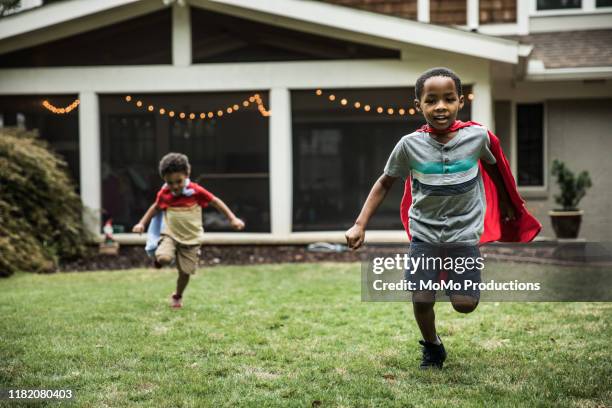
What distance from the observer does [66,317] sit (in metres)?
6.07

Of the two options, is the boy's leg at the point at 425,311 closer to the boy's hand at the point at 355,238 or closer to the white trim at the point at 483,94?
the boy's hand at the point at 355,238

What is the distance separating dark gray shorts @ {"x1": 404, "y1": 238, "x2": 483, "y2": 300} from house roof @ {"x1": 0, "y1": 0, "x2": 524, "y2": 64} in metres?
7.26

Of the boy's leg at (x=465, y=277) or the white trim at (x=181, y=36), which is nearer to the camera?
the boy's leg at (x=465, y=277)

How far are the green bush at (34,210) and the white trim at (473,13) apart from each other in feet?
24.8

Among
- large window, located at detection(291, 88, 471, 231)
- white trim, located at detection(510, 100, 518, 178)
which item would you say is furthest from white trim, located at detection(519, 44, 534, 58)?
white trim, located at detection(510, 100, 518, 178)

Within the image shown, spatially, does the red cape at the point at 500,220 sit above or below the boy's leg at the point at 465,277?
above

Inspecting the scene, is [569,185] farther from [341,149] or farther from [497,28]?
[341,149]

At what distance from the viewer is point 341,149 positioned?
12.1m

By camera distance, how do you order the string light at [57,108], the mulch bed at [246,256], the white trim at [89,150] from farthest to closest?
the string light at [57,108]
the white trim at [89,150]
the mulch bed at [246,256]

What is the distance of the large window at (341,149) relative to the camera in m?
11.8

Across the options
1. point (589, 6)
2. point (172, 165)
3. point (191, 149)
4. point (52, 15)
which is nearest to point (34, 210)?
point (191, 149)

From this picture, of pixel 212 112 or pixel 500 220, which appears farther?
pixel 212 112

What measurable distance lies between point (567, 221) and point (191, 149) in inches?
247

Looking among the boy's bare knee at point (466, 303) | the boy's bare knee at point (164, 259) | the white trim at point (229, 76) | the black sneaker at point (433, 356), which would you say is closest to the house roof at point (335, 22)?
the white trim at point (229, 76)
